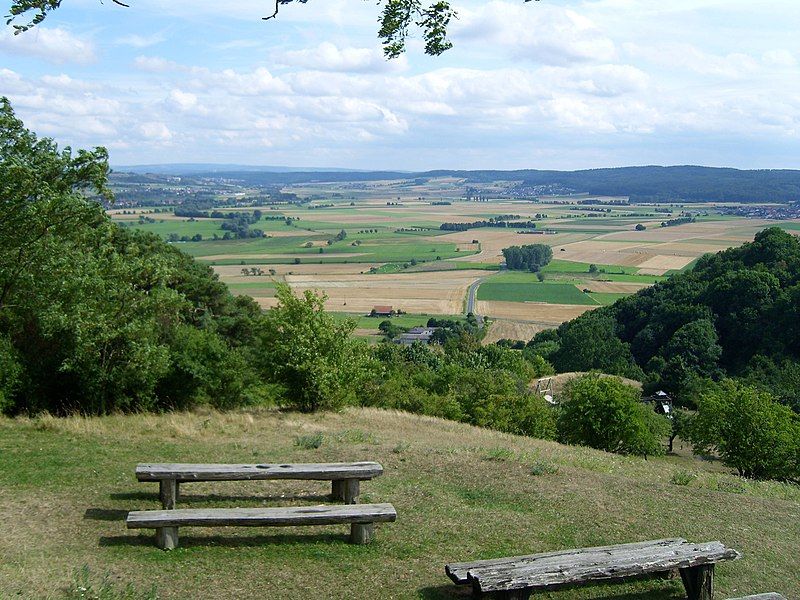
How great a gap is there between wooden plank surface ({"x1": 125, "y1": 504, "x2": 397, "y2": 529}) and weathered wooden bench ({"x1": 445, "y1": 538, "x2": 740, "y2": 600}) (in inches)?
57.6

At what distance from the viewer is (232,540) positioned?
8977 millimetres

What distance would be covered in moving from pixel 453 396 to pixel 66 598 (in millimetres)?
24806

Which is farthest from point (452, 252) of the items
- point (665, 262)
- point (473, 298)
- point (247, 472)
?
point (247, 472)

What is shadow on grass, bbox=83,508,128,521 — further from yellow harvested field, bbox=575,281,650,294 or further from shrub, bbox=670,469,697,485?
yellow harvested field, bbox=575,281,650,294

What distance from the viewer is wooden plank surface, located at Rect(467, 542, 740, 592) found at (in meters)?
7.20

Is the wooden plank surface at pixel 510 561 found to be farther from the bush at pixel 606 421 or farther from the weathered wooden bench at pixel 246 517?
the bush at pixel 606 421

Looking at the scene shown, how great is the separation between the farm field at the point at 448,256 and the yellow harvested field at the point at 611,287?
235mm

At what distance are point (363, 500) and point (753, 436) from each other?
22325 mm

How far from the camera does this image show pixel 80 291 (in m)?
16.9

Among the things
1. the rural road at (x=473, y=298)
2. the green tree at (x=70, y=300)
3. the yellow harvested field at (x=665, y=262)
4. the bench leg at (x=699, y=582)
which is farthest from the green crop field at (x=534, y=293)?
the bench leg at (x=699, y=582)

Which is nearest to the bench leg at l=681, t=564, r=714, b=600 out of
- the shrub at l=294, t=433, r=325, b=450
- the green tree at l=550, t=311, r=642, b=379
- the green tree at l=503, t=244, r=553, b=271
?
the shrub at l=294, t=433, r=325, b=450

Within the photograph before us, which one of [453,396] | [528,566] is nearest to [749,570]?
[528,566]

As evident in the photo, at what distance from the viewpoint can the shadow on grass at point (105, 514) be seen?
Result: 9.54 m

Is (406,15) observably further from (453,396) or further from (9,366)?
(453,396)
